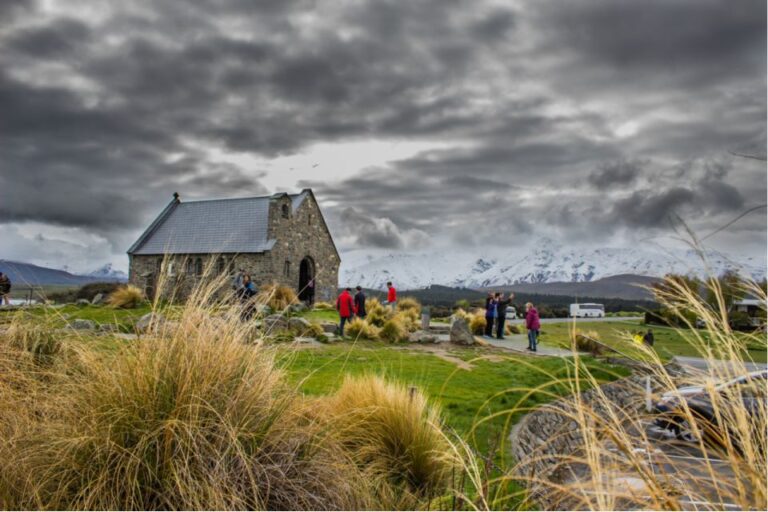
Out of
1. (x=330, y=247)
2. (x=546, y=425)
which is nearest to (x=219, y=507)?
(x=546, y=425)

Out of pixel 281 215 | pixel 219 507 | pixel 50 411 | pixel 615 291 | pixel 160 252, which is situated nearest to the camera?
pixel 219 507

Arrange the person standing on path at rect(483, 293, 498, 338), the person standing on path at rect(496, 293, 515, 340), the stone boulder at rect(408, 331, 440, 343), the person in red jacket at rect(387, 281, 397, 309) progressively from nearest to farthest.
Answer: the stone boulder at rect(408, 331, 440, 343) → the person standing on path at rect(496, 293, 515, 340) → the person standing on path at rect(483, 293, 498, 338) → the person in red jacket at rect(387, 281, 397, 309)

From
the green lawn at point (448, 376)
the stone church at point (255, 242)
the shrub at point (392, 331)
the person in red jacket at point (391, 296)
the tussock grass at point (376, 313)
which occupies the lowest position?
the green lawn at point (448, 376)

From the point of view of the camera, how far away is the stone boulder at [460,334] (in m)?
19.7

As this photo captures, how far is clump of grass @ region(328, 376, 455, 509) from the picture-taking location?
205 inches

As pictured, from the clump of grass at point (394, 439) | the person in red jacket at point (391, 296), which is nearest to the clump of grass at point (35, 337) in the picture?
the clump of grass at point (394, 439)

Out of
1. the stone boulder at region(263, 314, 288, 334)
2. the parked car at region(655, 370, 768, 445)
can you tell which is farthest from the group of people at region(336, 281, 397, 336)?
the parked car at region(655, 370, 768, 445)

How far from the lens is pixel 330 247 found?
39.3m

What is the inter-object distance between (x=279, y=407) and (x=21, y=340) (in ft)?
11.5

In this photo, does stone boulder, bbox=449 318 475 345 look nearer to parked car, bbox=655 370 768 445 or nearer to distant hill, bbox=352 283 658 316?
distant hill, bbox=352 283 658 316

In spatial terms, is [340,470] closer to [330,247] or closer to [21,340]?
[21,340]

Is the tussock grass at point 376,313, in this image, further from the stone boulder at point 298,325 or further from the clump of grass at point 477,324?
the stone boulder at point 298,325

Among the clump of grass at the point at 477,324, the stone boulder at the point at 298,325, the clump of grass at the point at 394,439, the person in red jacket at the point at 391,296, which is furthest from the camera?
the person in red jacket at the point at 391,296

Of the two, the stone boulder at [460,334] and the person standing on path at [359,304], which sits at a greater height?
the person standing on path at [359,304]
